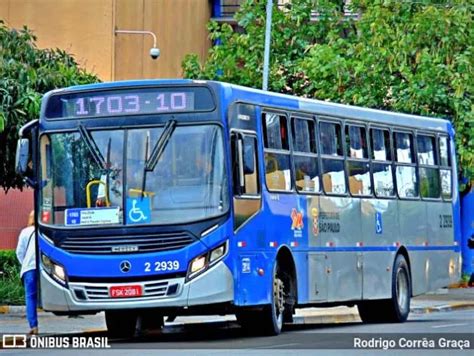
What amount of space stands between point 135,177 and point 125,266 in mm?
1170

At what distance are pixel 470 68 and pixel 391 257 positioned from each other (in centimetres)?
1122

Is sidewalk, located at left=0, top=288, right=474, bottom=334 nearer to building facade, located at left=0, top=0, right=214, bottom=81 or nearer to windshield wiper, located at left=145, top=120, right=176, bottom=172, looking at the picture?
windshield wiper, located at left=145, top=120, right=176, bottom=172

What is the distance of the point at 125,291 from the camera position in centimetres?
1872

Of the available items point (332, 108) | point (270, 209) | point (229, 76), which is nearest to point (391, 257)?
point (332, 108)

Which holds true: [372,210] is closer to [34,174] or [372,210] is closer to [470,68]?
[34,174]

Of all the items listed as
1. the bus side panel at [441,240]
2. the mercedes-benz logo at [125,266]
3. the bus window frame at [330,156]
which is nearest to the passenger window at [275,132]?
the bus window frame at [330,156]

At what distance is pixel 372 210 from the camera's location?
24.1 meters

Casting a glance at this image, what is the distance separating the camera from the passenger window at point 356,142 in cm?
2352

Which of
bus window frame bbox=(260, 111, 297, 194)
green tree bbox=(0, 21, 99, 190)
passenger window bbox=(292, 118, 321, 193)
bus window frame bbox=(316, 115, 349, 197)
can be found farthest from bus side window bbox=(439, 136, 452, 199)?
green tree bbox=(0, 21, 99, 190)

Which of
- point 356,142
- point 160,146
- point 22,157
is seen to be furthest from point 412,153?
point 22,157

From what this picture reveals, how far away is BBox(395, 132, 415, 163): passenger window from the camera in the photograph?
2547 cm

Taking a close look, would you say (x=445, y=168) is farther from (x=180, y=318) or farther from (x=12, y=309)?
(x=12, y=309)

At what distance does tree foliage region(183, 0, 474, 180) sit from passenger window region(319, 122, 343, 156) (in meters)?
12.2

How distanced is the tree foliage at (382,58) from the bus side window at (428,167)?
809 cm
